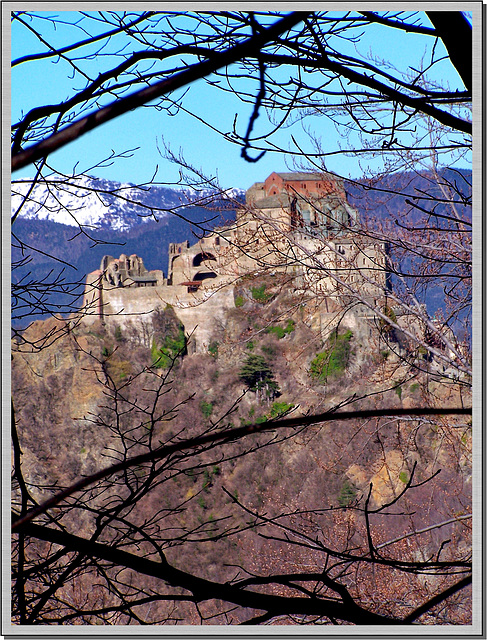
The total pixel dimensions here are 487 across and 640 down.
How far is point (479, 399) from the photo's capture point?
1389 millimetres

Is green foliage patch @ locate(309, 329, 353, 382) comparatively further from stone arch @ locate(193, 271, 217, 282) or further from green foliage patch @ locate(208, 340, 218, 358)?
stone arch @ locate(193, 271, 217, 282)

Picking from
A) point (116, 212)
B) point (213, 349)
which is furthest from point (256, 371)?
point (116, 212)

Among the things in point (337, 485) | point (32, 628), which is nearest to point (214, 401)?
point (337, 485)

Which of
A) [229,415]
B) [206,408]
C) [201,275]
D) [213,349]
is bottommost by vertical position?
[206,408]

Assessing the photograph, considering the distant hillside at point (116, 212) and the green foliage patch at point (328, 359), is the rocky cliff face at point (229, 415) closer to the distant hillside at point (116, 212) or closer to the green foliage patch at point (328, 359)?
the green foliage patch at point (328, 359)

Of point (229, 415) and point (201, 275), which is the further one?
point (201, 275)

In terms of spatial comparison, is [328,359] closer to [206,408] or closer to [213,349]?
[206,408]

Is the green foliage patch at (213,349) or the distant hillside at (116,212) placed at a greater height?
the distant hillside at (116,212)

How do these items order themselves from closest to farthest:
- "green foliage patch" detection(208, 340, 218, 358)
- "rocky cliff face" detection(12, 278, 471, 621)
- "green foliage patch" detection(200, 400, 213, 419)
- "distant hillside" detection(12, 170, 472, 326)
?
"distant hillside" detection(12, 170, 472, 326) → "rocky cliff face" detection(12, 278, 471, 621) → "green foliage patch" detection(200, 400, 213, 419) → "green foliage patch" detection(208, 340, 218, 358)

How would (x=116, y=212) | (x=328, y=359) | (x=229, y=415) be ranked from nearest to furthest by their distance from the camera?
(x=328, y=359)
(x=116, y=212)
(x=229, y=415)

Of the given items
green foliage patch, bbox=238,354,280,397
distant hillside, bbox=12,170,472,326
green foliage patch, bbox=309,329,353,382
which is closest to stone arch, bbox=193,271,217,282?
green foliage patch, bbox=238,354,280,397

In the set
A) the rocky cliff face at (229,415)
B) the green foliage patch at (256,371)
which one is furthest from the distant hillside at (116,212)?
the green foliage patch at (256,371)

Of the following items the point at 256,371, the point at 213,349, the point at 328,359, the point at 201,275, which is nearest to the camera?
the point at 328,359

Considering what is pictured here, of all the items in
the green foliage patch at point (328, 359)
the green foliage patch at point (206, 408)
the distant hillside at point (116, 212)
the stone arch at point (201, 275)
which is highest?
the stone arch at point (201, 275)
